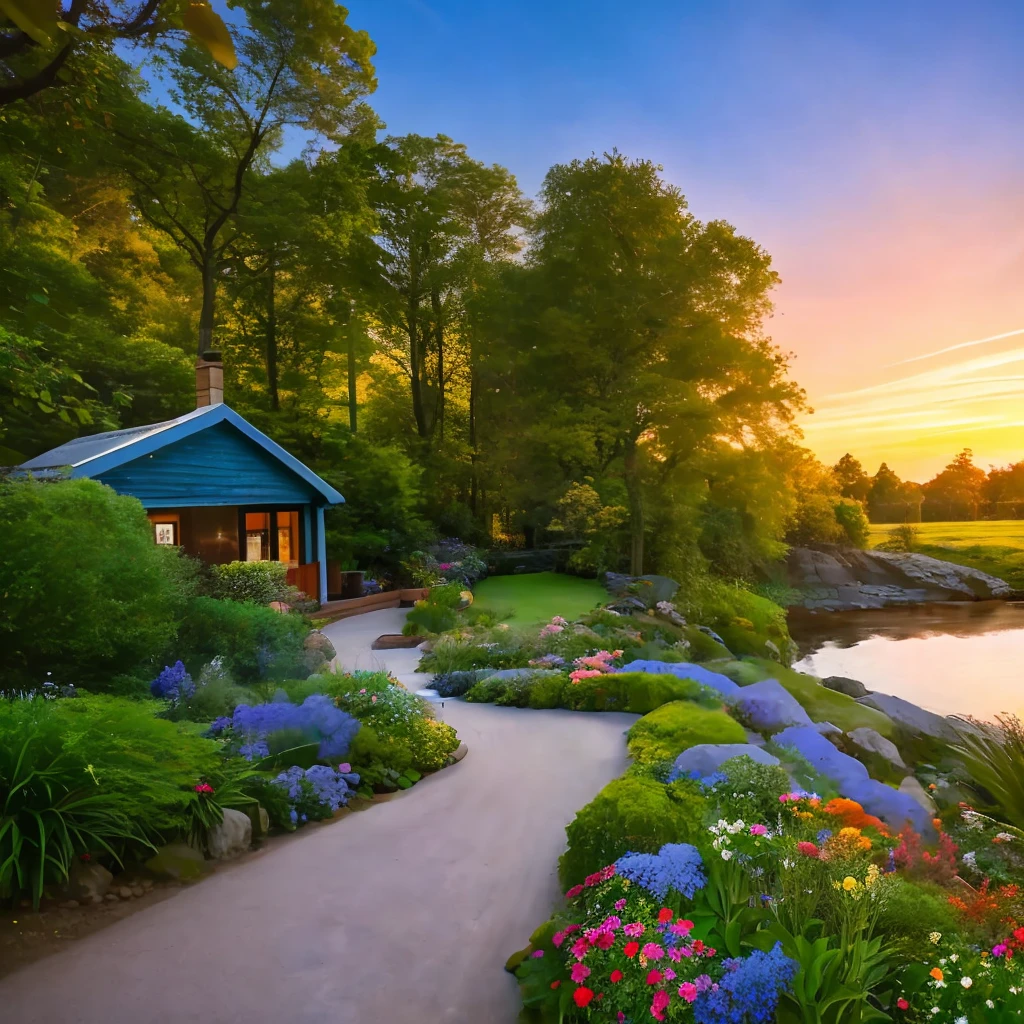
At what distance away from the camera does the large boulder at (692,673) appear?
726 centimetres

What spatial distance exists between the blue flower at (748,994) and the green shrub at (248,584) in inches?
348

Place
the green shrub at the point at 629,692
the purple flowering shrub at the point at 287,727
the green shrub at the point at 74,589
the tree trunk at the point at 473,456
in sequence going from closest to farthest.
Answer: the purple flowering shrub at the point at 287,727 < the green shrub at the point at 74,589 < the green shrub at the point at 629,692 < the tree trunk at the point at 473,456

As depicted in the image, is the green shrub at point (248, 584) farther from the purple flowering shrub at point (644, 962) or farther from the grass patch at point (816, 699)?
the purple flowering shrub at point (644, 962)

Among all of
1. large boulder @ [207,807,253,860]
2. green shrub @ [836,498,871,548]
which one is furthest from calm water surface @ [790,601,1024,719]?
large boulder @ [207,807,253,860]

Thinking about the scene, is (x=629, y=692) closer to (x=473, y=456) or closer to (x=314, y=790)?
(x=314, y=790)

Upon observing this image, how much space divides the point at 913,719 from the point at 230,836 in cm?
804

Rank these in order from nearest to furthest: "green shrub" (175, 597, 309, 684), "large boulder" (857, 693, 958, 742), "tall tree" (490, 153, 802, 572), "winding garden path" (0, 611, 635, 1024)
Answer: "winding garden path" (0, 611, 635, 1024) → "green shrub" (175, 597, 309, 684) → "large boulder" (857, 693, 958, 742) → "tall tree" (490, 153, 802, 572)

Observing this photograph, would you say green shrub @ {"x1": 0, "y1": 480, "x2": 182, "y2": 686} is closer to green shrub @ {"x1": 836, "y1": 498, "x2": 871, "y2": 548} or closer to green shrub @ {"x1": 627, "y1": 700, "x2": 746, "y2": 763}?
green shrub @ {"x1": 627, "y1": 700, "x2": 746, "y2": 763}

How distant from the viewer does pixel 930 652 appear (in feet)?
51.8

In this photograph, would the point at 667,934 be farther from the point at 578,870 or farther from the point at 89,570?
the point at 89,570

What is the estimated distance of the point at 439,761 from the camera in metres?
5.71

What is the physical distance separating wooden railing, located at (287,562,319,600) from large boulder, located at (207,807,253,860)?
10047 mm

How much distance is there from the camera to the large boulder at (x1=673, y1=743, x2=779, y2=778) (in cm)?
459

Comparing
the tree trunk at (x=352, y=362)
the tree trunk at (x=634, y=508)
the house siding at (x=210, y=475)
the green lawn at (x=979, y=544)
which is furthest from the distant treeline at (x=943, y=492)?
the house siding at (x=210, y=475)
